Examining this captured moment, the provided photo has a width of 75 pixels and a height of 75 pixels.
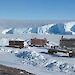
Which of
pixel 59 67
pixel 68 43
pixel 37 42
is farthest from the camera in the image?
pixel 37 42

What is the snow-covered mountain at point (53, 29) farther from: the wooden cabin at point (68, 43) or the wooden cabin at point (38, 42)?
the wooden cabin at point (68, 43)

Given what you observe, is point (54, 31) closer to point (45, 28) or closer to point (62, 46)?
point (45, 28)

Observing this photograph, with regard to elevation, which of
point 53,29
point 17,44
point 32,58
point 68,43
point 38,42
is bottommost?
point 32,58

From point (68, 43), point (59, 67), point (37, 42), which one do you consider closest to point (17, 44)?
point (37, 42)

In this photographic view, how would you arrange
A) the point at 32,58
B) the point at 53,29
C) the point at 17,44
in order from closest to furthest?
Result: the point at 32,58
the point at 17,44
the point at 53,29

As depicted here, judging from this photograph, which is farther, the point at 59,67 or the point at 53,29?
the point at 53,29

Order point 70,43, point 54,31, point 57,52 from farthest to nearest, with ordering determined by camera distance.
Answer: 1. point 54,31
2. point 70,43
3. point 57,52

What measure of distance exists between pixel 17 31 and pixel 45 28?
10046mm

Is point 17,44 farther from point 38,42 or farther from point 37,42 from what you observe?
point 38,42

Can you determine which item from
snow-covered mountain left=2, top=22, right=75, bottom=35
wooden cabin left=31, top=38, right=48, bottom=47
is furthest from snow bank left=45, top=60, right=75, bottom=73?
snow-covered mountain left=2, top=22, right=75, bottom=35

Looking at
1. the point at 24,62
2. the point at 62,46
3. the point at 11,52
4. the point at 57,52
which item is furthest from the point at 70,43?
the point at 24,62

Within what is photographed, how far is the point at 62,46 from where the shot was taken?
39.3m

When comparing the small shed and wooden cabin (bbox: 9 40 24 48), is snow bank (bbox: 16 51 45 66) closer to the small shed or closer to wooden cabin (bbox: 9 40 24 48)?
wooden cabin (bbox: 9 40 24 48)

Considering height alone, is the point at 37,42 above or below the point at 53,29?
below
